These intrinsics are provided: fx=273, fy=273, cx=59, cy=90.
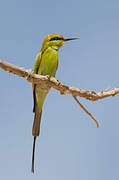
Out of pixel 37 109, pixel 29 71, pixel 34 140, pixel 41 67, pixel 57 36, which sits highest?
pixel 57 36

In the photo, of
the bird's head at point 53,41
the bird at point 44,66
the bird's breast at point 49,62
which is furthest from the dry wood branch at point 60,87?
the bird's head at point 53,41

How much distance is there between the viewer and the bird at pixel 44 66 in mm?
2859

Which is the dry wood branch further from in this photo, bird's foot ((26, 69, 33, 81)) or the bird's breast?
the bird's breast

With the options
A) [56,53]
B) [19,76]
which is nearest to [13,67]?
[19,76]

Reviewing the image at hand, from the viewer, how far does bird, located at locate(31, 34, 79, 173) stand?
286 centimetres

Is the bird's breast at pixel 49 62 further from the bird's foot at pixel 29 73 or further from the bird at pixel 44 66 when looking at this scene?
the bird's foot at pixel 29 73

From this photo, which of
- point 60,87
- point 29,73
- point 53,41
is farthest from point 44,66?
point 29,73

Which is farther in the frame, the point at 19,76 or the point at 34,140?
the point at 34,140

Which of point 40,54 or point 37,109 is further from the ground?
point 40,54

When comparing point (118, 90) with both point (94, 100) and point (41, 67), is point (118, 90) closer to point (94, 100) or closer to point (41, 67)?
point (94, 100)

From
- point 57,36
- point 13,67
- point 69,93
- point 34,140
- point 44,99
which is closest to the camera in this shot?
point 13,67

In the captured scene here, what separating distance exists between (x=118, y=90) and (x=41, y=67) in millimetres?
1061

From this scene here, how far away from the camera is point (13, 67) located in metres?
1.82

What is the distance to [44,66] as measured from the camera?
2.99 m
